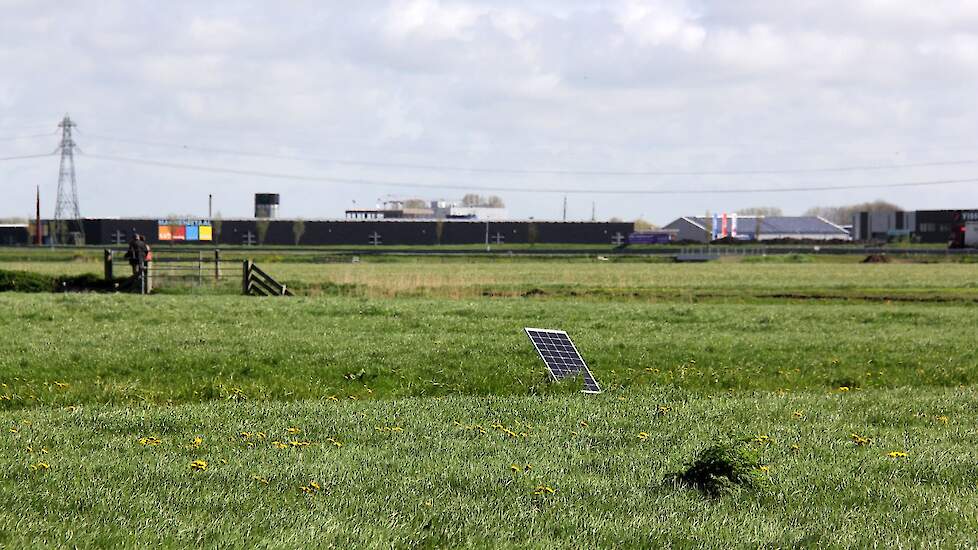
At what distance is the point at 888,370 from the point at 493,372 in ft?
23.7

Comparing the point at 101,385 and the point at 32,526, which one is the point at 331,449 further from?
the point at 101,385

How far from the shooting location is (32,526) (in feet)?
24.7

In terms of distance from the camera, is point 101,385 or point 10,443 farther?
point 101,385

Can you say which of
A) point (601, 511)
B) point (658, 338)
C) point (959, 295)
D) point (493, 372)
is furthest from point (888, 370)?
point (959, 295)

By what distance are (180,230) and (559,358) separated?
123276 mm

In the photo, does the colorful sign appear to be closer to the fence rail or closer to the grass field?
the fence rail

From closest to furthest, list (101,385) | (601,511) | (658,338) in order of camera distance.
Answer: (601,511) < (101,385) < (658,338)

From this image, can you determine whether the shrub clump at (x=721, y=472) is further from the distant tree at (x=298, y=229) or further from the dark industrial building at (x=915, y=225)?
the dark industrial building at (x=915, y=225)

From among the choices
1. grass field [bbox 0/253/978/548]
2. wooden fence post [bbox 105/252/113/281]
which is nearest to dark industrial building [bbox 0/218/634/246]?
wooden fence post [bbox 105/252/113/281]

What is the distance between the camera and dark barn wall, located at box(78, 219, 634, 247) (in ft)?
484

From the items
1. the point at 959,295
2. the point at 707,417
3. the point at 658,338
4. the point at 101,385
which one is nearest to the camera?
the point at 707,417

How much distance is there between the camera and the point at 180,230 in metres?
134

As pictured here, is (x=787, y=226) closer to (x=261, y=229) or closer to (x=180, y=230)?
(x=261, y=229)

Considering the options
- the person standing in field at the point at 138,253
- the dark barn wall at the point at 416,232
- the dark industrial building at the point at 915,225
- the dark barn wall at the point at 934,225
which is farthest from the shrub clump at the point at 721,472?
the dark barn wall at the point at 934,225
